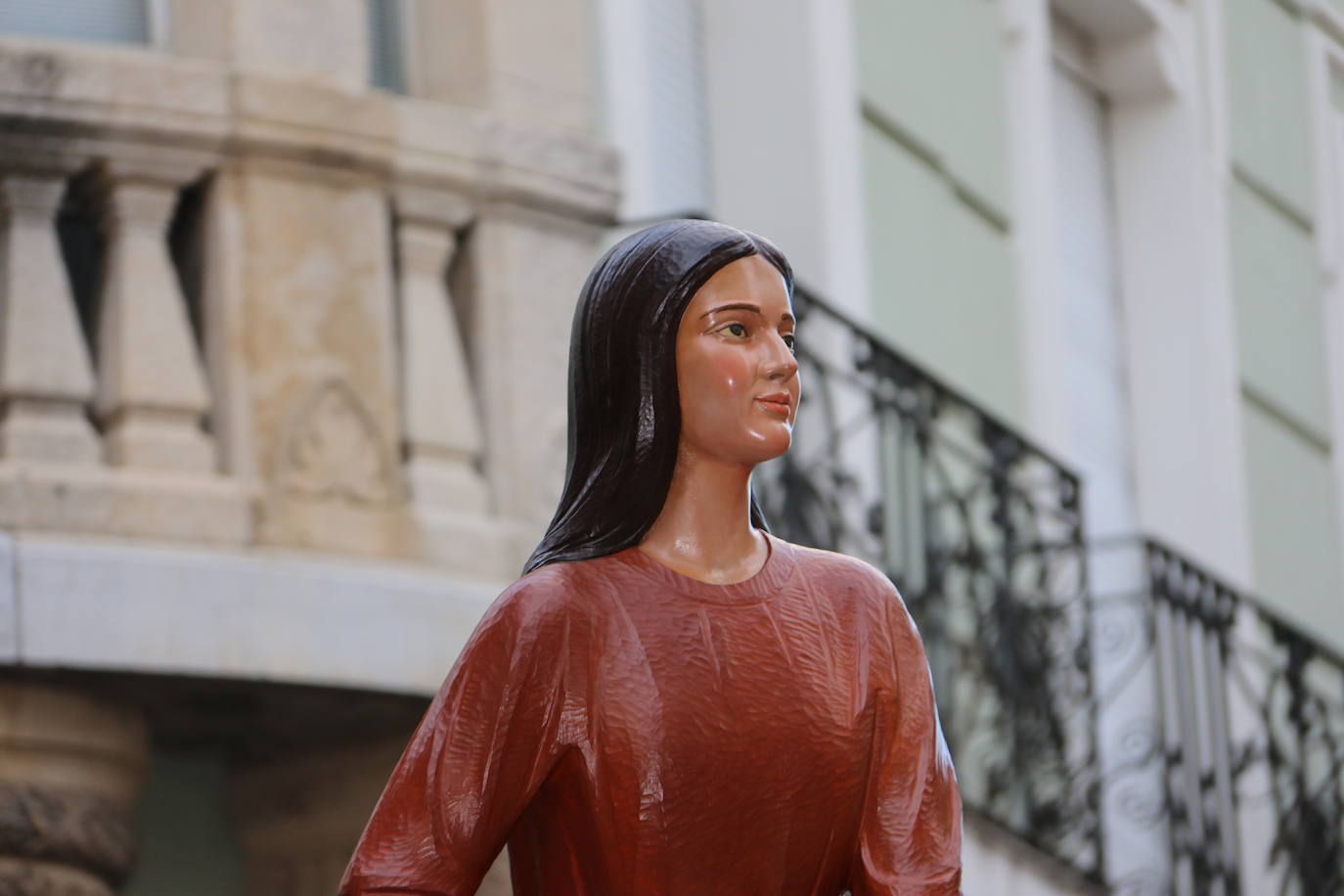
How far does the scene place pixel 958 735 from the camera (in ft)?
25.0

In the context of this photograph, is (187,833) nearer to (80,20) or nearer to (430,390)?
(430,390)

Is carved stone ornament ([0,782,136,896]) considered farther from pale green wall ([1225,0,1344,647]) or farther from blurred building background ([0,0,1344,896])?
pale green wall ([1225,0,1344,647])

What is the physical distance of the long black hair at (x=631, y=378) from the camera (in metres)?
2.72

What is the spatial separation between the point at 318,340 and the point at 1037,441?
4.33 metres

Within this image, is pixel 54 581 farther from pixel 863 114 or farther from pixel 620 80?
pixel 863 114

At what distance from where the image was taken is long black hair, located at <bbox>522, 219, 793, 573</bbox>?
2725 millimetres

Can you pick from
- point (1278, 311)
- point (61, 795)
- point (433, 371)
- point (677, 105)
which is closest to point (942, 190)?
point (677, 105)

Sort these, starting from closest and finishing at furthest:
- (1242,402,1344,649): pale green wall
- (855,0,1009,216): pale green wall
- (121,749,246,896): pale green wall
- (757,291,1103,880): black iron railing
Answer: (121,749,246,896): pale green wall
(757,291,1103,880): black iron railing
(855,0,1009,216): pale green wall
(1242,402,1344,649): pale green wall

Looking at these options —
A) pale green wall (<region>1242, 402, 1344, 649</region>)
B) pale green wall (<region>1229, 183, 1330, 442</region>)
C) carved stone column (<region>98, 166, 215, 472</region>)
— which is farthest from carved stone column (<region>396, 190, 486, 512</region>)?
pale green wall (<region>1229, 183, 1330, 442</region>)

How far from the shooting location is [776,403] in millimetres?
2725

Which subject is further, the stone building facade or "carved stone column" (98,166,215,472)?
"carved stone column" (98,166,215,472)

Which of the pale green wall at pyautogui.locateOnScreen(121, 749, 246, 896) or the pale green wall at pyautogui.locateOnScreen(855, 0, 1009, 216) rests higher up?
the pale green wall at pyautogui.locateOnScreen(855, 0, 1009, 216)

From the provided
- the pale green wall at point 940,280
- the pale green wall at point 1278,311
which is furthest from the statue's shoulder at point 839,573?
the pale green wall at point 1278,311

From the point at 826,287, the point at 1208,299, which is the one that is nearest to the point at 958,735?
the point at 826,287
